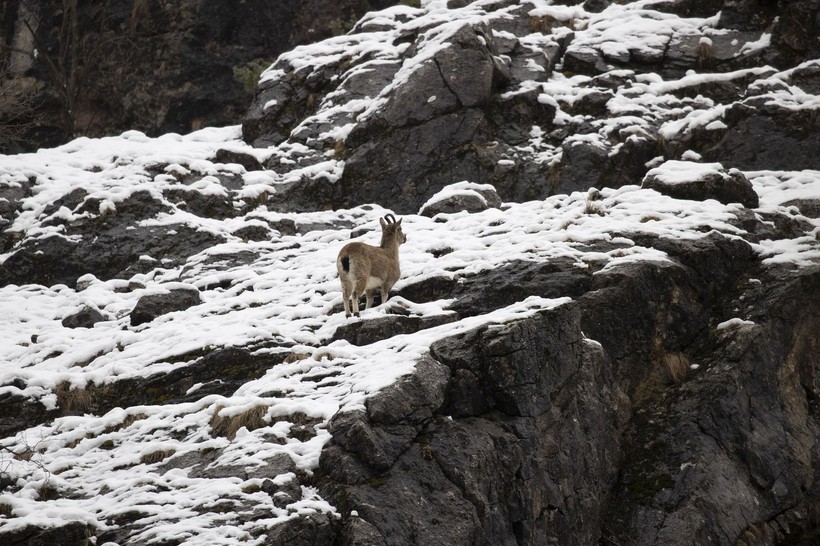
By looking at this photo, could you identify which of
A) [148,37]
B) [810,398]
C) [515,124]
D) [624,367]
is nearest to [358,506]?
[624,367]

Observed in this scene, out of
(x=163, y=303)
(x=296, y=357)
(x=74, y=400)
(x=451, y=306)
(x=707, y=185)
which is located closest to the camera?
(x=296, y=357)

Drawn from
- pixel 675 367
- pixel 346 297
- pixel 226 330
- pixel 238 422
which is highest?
pixel 346 297

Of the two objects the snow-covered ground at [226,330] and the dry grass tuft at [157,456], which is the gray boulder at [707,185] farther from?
the dry grass tuft at [157,456]

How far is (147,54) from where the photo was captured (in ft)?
94.8

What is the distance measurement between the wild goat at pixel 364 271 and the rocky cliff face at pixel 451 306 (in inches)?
15.6

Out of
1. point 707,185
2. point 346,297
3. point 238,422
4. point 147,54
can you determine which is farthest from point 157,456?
point 147,54

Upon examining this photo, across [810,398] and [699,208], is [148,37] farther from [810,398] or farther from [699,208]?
[810,398]

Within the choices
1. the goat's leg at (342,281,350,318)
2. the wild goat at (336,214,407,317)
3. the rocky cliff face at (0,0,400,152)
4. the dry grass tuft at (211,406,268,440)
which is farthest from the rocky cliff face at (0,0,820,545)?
the rocky cliff face at (0,0,400,152)

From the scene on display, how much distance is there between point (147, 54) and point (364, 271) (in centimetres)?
2015

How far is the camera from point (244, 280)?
52.0 feet

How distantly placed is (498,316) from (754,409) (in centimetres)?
390

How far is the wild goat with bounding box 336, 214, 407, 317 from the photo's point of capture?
12445 millimetres

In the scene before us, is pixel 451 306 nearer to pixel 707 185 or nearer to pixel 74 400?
pixel 74 400

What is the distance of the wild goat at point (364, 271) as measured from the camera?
1245 cm
